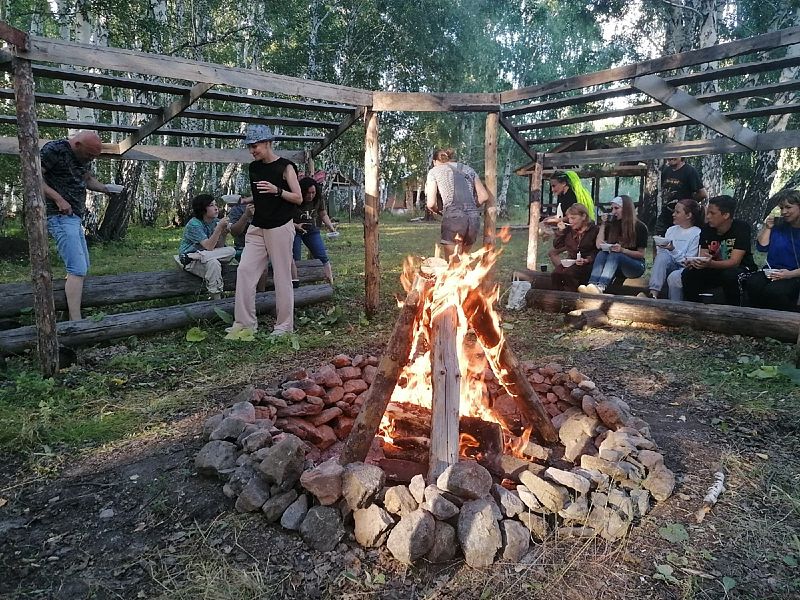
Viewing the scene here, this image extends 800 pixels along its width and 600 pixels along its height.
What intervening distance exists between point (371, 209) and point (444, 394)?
14.2 feet

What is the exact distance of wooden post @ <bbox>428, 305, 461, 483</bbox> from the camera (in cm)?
286

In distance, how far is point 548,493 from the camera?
2.61 m

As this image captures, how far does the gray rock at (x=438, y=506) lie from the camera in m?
2.43

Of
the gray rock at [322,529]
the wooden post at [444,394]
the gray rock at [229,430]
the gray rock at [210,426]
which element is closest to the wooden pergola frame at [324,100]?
the gray rock at [210,426]

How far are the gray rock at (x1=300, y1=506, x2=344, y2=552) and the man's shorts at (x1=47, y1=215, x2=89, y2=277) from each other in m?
4.60

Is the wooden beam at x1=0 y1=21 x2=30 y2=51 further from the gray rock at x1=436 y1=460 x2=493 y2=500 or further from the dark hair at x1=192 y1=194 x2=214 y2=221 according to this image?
the gray rock at x1=436 y1=460 x2=493 y2=500

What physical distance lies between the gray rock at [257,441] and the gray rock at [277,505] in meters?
0.40

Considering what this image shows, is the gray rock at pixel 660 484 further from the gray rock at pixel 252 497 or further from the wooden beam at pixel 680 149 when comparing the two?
the wooden beam at pixel 680 149

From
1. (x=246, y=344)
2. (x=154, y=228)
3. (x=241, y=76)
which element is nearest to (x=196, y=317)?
(x=246, y=344)

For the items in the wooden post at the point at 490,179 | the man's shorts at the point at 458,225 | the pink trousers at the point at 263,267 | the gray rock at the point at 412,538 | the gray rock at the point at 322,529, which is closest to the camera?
the gray rock at the point at 412,538

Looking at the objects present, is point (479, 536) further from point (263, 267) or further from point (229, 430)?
point (263, 267)

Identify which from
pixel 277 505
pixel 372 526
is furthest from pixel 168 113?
pixel 372 526

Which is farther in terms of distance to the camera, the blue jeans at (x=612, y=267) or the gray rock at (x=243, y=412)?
the blue jeans at (x=612, y=267)

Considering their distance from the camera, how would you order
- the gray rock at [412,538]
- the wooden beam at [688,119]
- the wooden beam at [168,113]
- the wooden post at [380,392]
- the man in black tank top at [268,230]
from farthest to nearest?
1. the wooden beam at [688,119]
2. the man in black tank top at [268,230]
3. the wooden beam at [168,113]
4. the wooden post at [380,392]
5. the gray rock at [412,538]
